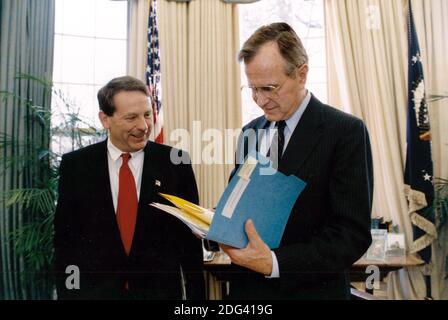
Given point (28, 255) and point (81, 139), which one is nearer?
point (28, 255)

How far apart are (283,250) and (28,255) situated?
3.33 ft

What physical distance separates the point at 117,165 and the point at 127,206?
137mm

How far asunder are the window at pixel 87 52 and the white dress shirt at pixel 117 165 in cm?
48

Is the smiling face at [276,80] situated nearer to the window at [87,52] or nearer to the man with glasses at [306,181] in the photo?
the man with glasses at [306,181]

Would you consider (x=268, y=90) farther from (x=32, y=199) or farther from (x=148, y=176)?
(x=32, y=199)

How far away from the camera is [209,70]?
5.83 feet

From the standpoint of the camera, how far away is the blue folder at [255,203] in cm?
74

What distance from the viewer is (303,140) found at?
0.89 m

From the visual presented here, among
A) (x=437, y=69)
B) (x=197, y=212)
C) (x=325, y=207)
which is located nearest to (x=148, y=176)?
(x=197, y=212)

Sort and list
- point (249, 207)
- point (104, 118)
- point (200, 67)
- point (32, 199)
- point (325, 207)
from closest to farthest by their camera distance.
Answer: point (249, 207) → point (325, 207) → point (104, 118) → point (32, 199) → point (200, 67)

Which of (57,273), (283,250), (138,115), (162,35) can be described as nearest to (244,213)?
(283,250)

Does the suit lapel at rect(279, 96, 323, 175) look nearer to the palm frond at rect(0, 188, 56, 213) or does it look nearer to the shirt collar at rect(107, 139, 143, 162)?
the shirt collar at rect(107, 139, 143, 162)

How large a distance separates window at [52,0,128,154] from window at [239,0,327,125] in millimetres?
562
